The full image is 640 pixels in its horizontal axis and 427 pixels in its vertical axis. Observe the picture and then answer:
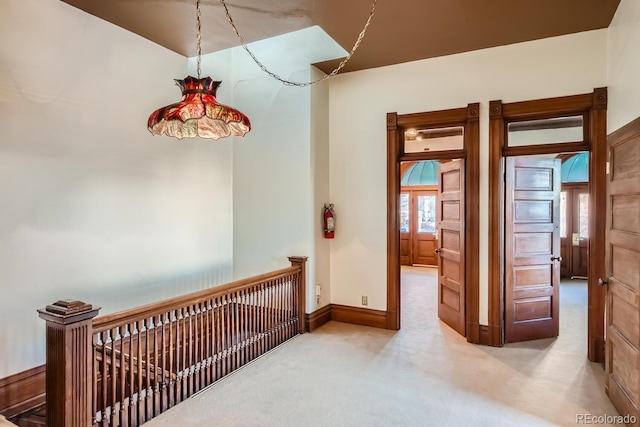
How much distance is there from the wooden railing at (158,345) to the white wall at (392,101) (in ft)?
2.83

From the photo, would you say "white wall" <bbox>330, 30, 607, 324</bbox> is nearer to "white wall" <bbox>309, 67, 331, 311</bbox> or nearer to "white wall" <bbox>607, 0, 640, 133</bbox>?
"white wall" <bbox>309, 67, 331, 311</bbox>

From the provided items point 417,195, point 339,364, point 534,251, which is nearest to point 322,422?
point 339,364

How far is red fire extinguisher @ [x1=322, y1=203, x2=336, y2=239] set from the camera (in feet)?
16.0

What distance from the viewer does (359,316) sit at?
4895mm

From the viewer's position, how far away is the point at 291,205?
4766 millimetres

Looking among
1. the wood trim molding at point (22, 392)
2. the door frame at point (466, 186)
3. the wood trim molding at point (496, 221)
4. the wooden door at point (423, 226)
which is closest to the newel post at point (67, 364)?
the wood trim molding at point (22, 392)

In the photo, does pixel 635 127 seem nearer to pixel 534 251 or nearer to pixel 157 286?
pixel 534 251

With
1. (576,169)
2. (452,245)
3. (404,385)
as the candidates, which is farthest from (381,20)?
(576,169)

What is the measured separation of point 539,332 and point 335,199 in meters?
2.95

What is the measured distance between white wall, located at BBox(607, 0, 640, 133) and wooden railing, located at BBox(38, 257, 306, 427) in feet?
11.1

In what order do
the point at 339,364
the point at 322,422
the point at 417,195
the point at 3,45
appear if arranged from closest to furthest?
the point at 322,422
the point at 3,45
the point at 339,364
the point at 417,195

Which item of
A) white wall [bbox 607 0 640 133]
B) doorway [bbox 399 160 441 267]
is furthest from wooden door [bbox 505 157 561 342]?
doorway [bbox 399 160 441 267]

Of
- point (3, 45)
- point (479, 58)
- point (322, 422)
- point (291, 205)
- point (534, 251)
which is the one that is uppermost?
point (479, 58)

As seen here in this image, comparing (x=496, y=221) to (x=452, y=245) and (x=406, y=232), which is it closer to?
(x=452, y=245)
